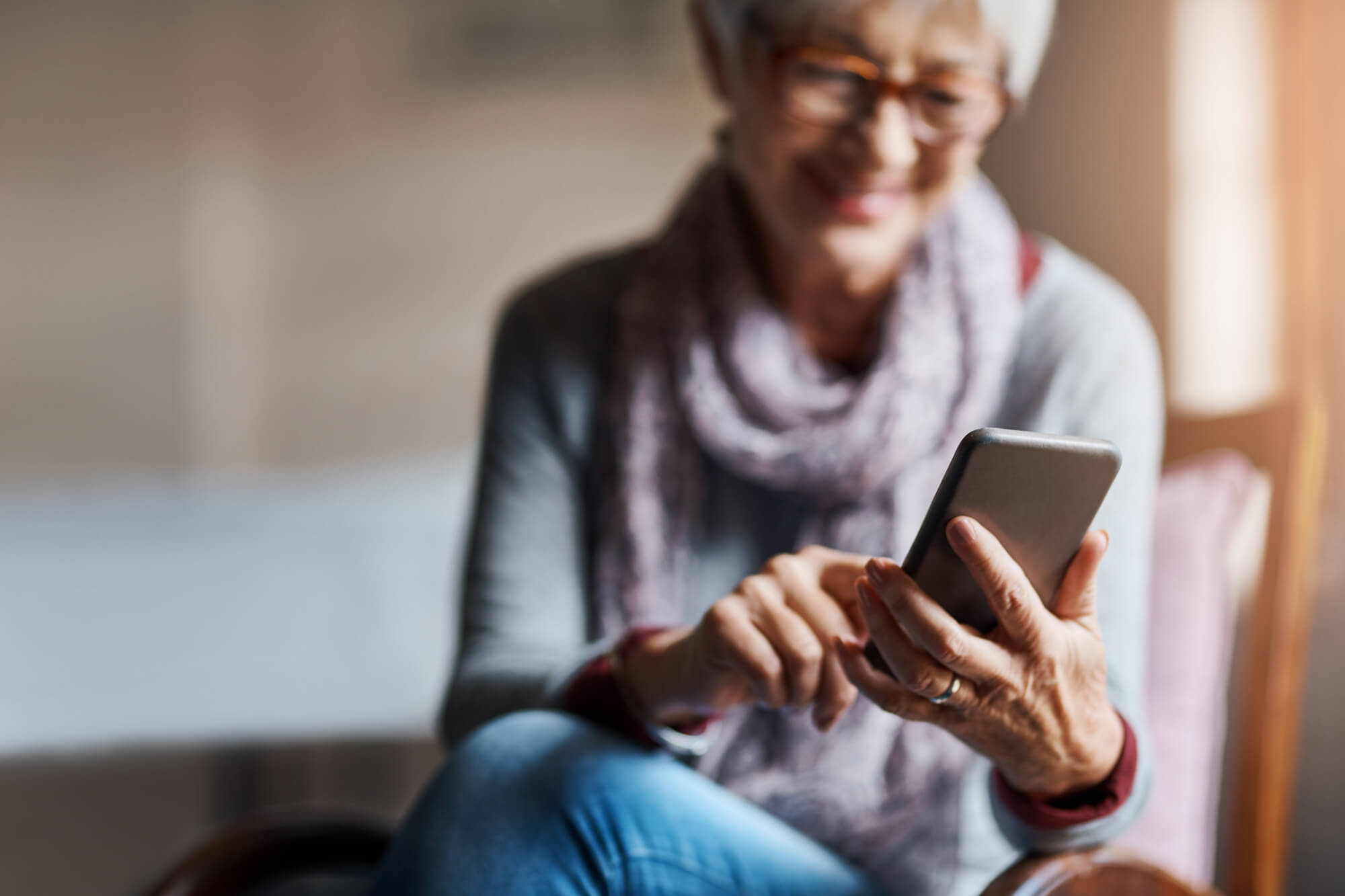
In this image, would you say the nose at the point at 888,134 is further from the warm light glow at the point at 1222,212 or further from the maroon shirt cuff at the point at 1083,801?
the warm light glow at the point at 1222,212

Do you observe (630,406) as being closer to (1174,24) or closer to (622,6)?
(1174,24)

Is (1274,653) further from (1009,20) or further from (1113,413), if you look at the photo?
(1009,20)

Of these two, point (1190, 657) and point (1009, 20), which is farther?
point (1190, 657)

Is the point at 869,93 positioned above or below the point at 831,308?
above

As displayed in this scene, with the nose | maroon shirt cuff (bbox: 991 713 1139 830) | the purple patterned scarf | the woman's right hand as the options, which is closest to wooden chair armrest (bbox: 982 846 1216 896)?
maroon shirt cuff (bbox: 991 713 1139 830)

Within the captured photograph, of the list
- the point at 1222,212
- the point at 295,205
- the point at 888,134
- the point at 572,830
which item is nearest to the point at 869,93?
the point at 888,134

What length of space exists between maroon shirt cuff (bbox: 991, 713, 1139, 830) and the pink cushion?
1.06 ft

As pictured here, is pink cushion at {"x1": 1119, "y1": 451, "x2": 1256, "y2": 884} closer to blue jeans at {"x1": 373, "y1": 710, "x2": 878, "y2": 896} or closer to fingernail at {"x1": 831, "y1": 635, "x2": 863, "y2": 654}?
blue jeans at {"x1": 373, "y1": 710, "x2": 878, "y2": 896}

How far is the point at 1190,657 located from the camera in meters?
0.91

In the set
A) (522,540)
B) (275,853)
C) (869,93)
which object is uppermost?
(869,93)

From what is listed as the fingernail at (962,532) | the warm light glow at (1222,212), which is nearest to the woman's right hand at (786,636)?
the fingernail at (962,532)

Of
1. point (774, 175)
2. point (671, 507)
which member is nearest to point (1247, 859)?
point (671, 507)

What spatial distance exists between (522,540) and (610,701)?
0.74 feet

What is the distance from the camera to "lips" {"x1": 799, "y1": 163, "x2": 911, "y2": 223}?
0.75m
